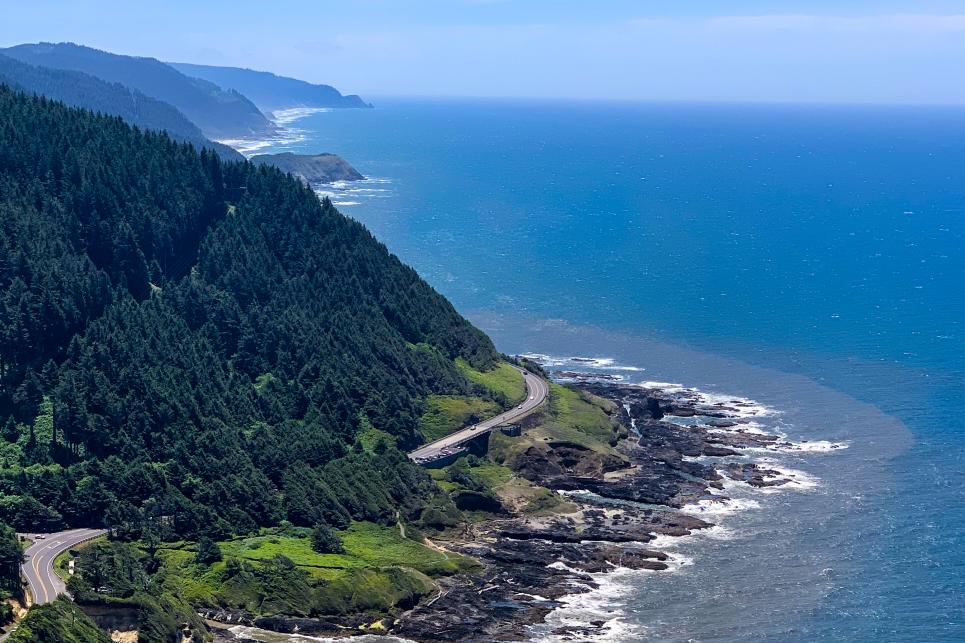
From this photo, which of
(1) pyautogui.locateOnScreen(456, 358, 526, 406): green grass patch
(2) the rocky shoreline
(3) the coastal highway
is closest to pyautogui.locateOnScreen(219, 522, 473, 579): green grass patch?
(2) the rocky shoreline

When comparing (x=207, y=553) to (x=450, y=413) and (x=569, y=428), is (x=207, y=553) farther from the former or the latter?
(x=569, y=428)

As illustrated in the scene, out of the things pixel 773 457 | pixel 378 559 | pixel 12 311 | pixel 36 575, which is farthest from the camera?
pixel 773 457

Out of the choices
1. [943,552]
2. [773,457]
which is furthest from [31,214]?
[943,552]

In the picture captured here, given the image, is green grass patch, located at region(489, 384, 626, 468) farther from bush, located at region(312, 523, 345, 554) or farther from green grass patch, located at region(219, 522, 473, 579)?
bush, located at region(312, 523, 345, 554)

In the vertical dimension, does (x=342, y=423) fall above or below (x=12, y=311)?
below

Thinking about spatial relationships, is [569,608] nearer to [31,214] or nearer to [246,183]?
[31,214]

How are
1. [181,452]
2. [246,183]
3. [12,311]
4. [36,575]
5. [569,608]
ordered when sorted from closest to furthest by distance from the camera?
[36,575]
[569,608]
[181,452]
[12,311]
[246,183]
